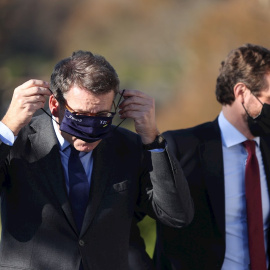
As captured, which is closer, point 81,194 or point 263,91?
point 81,194

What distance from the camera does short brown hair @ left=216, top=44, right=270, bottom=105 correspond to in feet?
10.9

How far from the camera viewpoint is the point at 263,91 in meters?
3.29

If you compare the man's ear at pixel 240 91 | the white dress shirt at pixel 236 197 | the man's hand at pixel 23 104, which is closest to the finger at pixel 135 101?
the man's hand at pixel 23 104

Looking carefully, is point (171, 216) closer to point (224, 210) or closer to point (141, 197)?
point (141, 197)

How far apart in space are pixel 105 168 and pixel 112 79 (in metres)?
0.37

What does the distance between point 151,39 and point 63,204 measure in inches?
198

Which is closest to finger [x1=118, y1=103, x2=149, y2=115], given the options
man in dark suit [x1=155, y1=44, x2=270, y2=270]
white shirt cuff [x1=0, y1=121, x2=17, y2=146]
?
white shirt cuff [x1=0, y1=121, x2=17, y2=146]

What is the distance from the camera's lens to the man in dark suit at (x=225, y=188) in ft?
10.00

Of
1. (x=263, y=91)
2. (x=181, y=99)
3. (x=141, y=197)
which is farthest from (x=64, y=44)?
(x=141, y=197)

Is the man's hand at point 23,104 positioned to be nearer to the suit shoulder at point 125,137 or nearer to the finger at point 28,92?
the finger at point 28,92

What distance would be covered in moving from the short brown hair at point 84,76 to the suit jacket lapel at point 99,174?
0.27 m

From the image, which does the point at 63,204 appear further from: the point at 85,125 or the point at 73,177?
the point at 85,125

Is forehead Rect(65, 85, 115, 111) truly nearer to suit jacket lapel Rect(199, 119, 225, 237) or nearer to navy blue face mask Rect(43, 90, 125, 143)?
navy blue face mask Rect(43, 90, 125, 143)

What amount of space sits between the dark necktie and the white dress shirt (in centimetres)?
85
